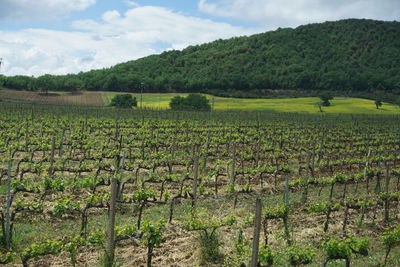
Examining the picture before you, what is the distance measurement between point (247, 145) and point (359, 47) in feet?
499

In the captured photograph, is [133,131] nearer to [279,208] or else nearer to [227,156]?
[227,156]

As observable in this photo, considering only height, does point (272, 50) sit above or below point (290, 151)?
above

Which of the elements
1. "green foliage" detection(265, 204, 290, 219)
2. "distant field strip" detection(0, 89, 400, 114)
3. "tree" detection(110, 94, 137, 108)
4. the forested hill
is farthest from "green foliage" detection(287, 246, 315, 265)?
the forested hill

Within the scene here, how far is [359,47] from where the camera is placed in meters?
158

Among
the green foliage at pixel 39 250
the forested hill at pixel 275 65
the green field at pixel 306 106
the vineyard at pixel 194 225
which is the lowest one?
the vineyard at pixel 194 225

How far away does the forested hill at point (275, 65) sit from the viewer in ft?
367

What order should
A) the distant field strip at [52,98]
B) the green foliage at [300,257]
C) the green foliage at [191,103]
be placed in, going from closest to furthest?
the green foliage at [300,257]
the green foliage at [191,103]
the distant field strip at [52,98]

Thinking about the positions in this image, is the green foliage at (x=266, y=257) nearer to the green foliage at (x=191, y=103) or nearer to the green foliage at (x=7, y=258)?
the green foliage at (x=7, y=258)

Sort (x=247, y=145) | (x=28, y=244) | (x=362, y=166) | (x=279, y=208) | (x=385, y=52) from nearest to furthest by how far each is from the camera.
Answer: (x=28, y=244) → (x=279, y=208) → (x=362, y=166) → (x=247, y=145) → (x=385, y=52)

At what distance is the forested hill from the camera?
112 metres

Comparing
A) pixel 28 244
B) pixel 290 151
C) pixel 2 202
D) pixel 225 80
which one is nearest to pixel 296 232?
pixel 28 244

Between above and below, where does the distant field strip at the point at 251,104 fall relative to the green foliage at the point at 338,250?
above

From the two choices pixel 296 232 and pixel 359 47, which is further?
pixel 359 47

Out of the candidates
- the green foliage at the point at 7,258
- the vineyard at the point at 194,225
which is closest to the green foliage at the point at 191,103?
the vineyard at the point at 194,225
